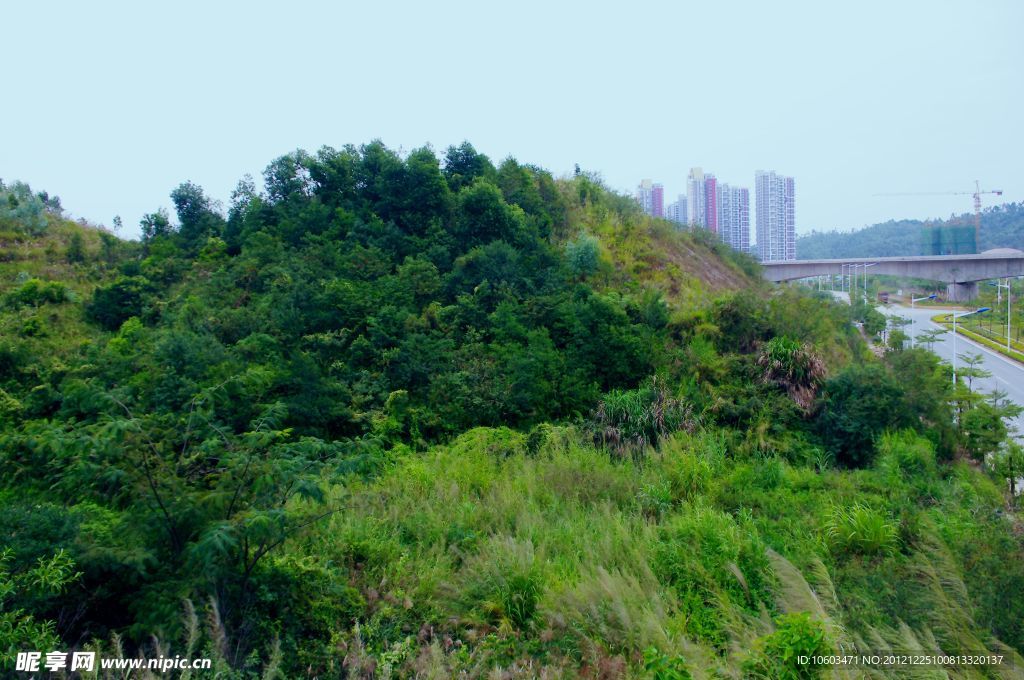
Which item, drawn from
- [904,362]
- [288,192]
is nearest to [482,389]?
[904,362]

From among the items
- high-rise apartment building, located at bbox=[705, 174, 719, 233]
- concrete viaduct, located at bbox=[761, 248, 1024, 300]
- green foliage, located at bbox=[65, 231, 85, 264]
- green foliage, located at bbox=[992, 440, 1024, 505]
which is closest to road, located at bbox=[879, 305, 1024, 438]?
concrete viaduct, located at bbox=[761, 248, 1024, 300]

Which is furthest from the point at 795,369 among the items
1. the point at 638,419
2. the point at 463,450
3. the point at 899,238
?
the point at 899,238

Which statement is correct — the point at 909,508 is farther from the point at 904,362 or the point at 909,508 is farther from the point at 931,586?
the point at 904,362

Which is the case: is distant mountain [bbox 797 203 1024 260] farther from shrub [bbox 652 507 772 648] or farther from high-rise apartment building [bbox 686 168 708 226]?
shrub [bbox 652 507 772 648]

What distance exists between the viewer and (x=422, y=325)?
1102 cm

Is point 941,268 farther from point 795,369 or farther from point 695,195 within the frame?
point 795,369

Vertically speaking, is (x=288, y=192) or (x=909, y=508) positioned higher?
(x=288, y=192)

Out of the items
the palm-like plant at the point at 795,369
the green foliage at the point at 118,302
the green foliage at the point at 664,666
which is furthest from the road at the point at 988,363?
the green foliage at the point at 118,302

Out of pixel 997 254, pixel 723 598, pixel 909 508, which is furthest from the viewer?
pixel 997 254

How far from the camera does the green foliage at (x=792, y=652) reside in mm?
3521

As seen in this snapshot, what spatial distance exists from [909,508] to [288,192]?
1448 centimetres

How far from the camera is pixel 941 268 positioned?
25.3m

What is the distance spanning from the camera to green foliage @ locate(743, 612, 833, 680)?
139 inches

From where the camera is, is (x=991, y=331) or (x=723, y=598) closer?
(x=723, y=598)
